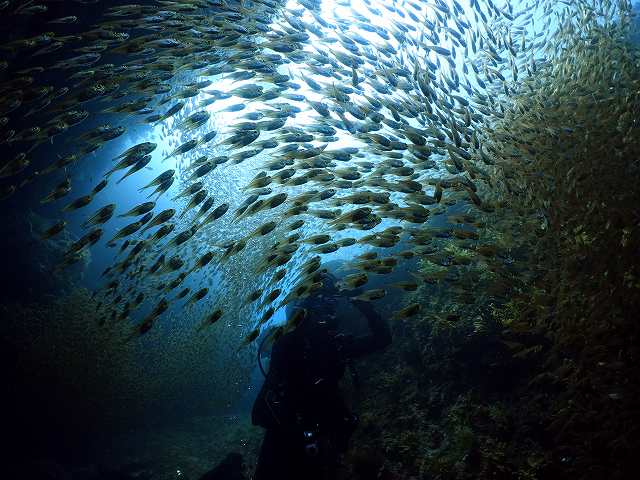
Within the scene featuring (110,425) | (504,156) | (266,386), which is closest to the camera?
(504,156)

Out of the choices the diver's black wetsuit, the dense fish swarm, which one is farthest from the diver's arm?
the dense fish swarm

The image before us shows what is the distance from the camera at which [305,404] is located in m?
5.74

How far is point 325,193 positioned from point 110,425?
1645 cm

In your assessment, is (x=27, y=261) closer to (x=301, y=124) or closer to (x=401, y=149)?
(x=301, y=124)

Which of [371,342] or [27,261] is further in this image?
[27,261]

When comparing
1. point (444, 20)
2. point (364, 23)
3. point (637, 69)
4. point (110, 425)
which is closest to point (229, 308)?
point (110, 425)

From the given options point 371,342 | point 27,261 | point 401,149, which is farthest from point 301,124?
point 27,261

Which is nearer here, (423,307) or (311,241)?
(311,241)

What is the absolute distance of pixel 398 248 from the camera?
1423cm

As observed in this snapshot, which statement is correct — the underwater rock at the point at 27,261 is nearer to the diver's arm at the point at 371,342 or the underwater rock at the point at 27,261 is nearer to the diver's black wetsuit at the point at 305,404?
the diver's black wetsuit at the point at 305,404

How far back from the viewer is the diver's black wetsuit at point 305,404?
5641 millimetres

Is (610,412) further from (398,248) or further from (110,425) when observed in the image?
(110,425)

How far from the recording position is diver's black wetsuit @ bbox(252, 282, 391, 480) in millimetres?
5641

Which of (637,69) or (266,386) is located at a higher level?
(637,69)
